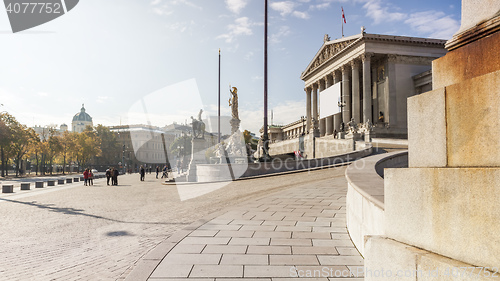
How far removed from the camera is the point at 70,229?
7.84 metres

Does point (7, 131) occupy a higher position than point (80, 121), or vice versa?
point (80, 121)

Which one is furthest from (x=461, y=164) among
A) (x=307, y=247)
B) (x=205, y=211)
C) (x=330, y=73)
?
(x=330, y=73)

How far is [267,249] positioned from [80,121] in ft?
505

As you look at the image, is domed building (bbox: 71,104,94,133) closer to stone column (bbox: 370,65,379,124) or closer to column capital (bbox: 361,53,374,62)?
stone column (bbox: 370,65,379,124)

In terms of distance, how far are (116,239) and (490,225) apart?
6.41m

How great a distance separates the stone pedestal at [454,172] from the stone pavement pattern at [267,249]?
1470 millimetres

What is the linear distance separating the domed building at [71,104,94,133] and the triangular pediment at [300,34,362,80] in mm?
109418

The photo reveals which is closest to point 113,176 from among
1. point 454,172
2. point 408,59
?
point 454,172

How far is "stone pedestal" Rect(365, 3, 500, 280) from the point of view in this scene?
7.31 ft

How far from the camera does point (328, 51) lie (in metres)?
57.9

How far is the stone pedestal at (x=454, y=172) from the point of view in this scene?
7.31 feet

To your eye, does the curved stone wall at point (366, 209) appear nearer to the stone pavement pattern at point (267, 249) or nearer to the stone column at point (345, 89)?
the stone pavement pattern at point (267, 249)

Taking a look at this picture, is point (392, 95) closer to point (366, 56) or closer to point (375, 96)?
point (375, 96)

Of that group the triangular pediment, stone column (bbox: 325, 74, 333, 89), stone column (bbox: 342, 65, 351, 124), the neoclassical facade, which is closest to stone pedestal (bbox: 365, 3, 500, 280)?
the neoclassical facade
